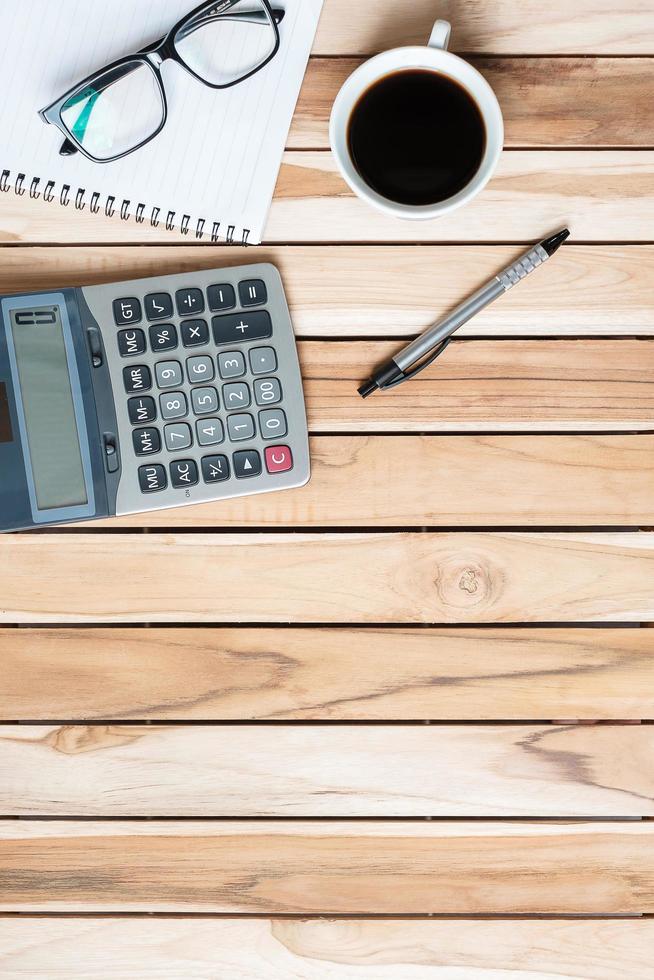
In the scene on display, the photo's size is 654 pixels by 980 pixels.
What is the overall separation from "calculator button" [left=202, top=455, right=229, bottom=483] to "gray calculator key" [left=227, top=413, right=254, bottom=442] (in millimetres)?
18

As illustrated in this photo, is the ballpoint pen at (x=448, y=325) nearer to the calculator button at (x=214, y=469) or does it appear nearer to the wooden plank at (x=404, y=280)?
the wooden plank at (x=404, y=280)

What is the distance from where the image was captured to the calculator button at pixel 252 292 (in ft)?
1.78

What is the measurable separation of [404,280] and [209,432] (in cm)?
18

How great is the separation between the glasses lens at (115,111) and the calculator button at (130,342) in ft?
0.41

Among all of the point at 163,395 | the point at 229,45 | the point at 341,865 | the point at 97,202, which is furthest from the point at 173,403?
the point at 341,865

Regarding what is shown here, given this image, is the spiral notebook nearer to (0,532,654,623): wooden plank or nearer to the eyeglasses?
the eyeglasses

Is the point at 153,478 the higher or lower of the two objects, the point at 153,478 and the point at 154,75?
the lower

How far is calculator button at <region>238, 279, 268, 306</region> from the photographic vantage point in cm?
54

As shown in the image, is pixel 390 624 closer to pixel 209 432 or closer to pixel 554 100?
pixel 209 432

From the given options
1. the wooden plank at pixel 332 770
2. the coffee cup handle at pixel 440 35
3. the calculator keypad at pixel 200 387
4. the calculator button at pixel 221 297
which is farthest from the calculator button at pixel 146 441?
the coffee cup handle at pixel 440 35

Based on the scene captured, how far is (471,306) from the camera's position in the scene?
0.54 meters

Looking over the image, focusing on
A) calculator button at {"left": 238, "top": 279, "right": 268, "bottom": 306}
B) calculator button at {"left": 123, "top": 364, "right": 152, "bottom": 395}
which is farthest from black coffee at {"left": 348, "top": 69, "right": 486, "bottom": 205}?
calculator button at {"left": 123, "top": 364, "right": 152, "bottom": 395}

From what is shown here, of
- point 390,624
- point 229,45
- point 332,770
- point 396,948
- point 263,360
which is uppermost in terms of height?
point 229,45

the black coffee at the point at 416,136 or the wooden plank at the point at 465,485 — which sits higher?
the black coffee at the point at 416,136
